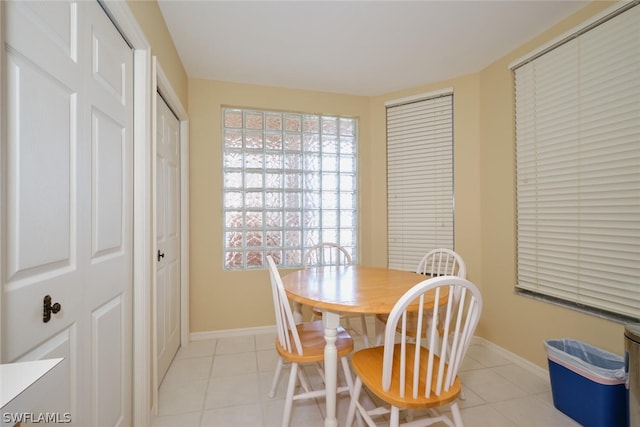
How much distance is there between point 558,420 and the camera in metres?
1.57

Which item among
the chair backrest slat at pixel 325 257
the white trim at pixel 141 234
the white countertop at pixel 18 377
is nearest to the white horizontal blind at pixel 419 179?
the chair backrest slat at pixel 325 257

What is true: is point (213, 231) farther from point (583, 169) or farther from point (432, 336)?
point (583, 169)

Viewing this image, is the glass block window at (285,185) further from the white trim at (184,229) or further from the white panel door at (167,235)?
the white panel door at (167,235)

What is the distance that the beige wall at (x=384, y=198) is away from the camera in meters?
2.24

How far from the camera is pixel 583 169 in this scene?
67.9 inches

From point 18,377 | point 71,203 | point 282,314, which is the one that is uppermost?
point 71,203

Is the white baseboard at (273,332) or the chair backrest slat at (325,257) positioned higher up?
the chair backrest slat at (325,257)

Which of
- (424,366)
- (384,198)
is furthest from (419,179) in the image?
(424,366)

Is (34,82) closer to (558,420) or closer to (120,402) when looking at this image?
(120,402)

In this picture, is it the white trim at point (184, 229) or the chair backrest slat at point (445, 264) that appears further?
the white trim at point (184, 229)

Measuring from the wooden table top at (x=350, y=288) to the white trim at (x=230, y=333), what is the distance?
1065 millimetres

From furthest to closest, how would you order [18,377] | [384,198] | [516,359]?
[384,198] → [516,359] → [18,377]

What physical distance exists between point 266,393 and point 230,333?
97 centimetres

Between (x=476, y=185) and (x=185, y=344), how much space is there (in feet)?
9.63
